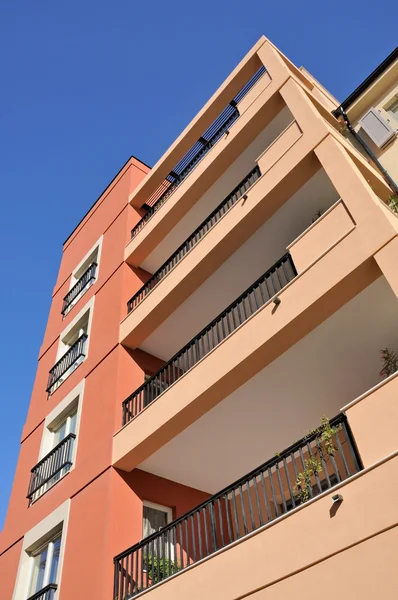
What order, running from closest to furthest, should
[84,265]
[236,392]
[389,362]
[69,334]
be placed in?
[389,362] → [236,392] → [69,334] → [84,265]

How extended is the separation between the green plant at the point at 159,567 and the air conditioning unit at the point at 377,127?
9.82m

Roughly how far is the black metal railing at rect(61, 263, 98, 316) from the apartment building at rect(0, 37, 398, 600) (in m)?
0.63

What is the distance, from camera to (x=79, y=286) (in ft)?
58.4

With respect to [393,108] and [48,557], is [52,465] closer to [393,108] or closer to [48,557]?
[48,557]

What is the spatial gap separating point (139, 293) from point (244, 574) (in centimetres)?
819

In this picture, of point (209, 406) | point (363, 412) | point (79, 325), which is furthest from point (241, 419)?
point (79, 325)

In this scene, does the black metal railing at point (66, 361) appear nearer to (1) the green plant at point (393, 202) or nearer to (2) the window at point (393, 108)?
(1) the green plant at point (393, 202)

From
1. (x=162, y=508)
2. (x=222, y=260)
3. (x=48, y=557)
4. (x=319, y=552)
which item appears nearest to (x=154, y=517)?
(x=162, y=508)

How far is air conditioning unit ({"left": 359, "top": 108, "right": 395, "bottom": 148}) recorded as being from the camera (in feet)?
39.8

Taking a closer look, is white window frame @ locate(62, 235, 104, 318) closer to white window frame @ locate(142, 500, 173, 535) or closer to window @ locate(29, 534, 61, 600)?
window @ locate(29, 534, 61, 600)

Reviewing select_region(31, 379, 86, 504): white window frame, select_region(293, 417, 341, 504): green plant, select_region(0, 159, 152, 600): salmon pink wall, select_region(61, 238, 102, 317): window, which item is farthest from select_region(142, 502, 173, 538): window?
select_region(61, 238, 102, 317): window

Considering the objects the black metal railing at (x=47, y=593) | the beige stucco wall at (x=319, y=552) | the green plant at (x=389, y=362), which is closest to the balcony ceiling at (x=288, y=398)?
the green plant at (x=389, y=362)

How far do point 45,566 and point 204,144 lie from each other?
39.6ft

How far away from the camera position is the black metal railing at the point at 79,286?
17.1 meters
